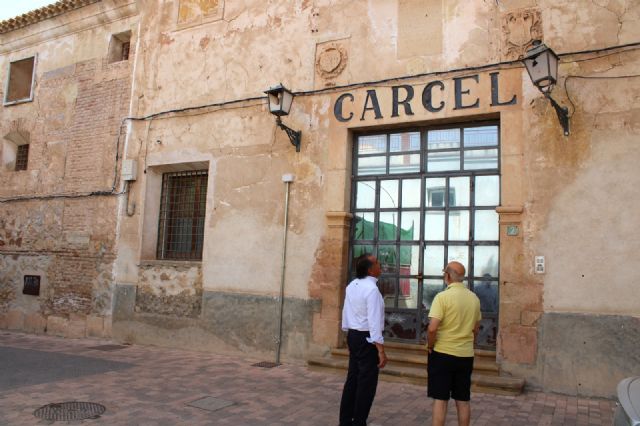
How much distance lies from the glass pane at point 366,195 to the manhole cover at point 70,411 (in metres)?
4.33

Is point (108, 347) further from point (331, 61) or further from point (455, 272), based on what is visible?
point (455, 272)

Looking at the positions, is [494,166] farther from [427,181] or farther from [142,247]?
[142,247]

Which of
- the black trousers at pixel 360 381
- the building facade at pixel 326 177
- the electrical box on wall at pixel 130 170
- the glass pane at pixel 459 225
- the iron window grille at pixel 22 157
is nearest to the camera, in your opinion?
the black trousers at pixel 360 381

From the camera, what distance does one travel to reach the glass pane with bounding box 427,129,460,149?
7.20 m

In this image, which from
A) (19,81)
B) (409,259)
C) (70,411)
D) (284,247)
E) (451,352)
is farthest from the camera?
(19,81)

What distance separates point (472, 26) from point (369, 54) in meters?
1.48

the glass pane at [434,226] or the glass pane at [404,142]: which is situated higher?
the glass pane at [404,142]

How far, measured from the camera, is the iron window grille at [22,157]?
11805 millimetres

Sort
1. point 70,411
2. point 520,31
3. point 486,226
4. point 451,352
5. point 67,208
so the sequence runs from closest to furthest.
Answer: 1. point 451,352
2. point 70,411
3. point 520,31
4. point 486,226
5. point 67,208

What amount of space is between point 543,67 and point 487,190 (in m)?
1.76

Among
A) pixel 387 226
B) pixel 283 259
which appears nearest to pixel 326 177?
pixel 387 226

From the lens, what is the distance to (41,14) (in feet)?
37.0

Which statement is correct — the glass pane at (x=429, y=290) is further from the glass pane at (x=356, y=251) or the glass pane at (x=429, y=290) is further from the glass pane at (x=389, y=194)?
the glass pane at (x=389, y=194)

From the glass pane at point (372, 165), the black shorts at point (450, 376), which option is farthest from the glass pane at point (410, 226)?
the black shorts at point (450, 376)
